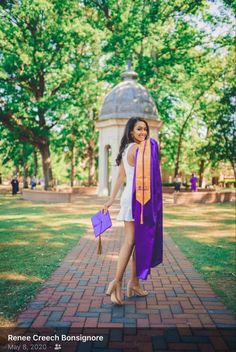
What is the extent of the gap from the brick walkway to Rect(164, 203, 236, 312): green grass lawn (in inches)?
7.7

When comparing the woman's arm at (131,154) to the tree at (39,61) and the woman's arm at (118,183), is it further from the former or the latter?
the tree at (39,61)

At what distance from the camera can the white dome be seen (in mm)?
20047

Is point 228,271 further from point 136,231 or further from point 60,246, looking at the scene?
point 60,246

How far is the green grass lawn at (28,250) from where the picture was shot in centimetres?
418

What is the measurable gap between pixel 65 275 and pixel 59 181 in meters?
62.0

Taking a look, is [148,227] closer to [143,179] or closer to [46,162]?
[143,179]

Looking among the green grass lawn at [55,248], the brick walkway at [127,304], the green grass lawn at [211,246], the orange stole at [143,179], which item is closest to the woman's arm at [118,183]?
the orange stole at [143,179]

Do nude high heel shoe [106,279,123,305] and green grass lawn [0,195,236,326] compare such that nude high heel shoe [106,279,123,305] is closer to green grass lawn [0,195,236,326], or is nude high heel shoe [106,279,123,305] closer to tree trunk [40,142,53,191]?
green grass lawn [0,195,236,326]

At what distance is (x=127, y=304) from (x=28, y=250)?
134 inches

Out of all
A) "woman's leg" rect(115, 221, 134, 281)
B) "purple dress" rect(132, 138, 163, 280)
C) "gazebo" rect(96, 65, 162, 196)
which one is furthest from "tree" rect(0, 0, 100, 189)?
"woman's leg" rect(115, 221, 134, 281)

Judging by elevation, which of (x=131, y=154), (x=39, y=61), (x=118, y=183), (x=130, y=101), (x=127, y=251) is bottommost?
(x=127, y=251)

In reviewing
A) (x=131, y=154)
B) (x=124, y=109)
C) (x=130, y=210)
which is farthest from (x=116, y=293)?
(x=124, y=109)

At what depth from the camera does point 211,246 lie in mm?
7430

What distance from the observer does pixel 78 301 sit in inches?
159
